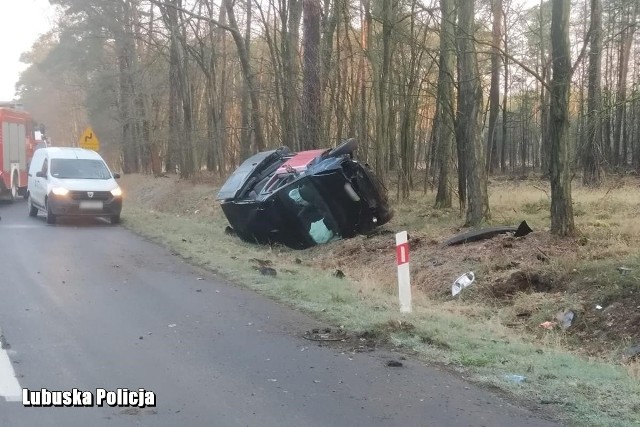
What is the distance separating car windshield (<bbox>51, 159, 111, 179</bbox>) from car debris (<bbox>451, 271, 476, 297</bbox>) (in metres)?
11.5

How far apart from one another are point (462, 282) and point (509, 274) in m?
0.76

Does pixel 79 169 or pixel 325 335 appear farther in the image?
pixel 79 169

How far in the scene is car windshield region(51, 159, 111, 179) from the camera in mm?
18495

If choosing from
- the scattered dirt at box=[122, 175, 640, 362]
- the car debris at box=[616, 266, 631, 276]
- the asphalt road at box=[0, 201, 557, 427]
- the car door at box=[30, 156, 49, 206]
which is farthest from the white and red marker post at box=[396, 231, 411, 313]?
the car door at box=[30, 156, 49, 206]

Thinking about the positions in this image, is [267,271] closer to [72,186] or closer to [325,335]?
[325,335]

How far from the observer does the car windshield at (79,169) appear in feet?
60.7

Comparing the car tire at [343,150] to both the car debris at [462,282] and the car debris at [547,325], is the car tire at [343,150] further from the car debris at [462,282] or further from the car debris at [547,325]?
the car debris at [547,325]

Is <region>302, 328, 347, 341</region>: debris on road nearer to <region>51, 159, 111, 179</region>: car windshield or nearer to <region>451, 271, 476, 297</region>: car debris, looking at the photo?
<region>451, 271, 476, 297</region>: car debris

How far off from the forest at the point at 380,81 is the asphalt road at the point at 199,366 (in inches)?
235

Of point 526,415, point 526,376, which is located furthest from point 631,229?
point 526,415

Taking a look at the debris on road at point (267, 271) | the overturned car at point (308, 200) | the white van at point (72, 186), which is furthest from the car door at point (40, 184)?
the debris on road at point (267, 271)

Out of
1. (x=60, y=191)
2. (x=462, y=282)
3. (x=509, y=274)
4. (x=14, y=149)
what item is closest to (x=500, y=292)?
(x=509, y=274)

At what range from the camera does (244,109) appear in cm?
→ 3578

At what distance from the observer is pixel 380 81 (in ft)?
63.3
